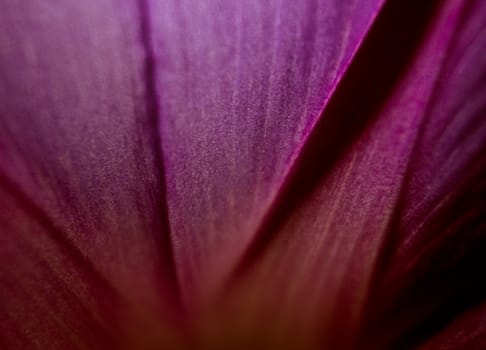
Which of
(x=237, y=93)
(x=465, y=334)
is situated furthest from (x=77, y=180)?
(x=465, y=334)

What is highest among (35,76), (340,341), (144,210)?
(35,76)

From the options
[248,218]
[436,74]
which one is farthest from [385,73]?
[248,218]

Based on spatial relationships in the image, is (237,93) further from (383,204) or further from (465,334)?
(465,334)

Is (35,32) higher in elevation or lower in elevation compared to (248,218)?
higher

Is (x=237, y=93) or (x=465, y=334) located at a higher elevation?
(x=237, y=93)

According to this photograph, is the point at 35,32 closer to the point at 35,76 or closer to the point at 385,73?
the point at 35,76

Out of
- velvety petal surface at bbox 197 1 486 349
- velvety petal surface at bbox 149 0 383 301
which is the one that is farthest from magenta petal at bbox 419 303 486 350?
velvety petal surface at bbox 149 0 383 301
